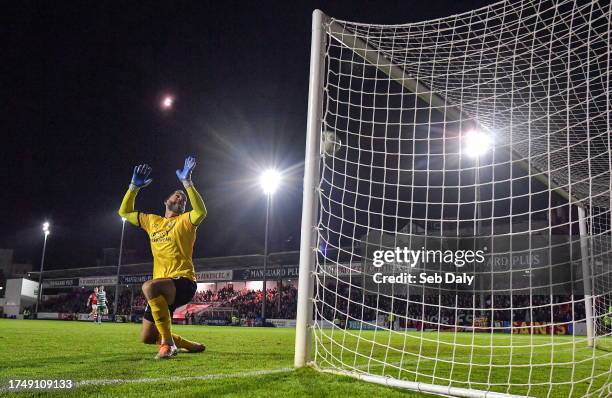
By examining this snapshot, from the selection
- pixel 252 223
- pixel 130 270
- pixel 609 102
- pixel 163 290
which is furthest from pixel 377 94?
pixel 252 223

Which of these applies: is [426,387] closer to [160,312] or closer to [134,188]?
[160,312]

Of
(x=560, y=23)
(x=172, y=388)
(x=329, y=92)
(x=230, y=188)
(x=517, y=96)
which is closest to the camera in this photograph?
(x=172, y=388)

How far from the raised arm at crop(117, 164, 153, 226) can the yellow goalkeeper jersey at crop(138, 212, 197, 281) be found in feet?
1.28

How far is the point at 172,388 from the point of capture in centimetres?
341

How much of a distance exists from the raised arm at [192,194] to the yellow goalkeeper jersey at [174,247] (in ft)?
0.41

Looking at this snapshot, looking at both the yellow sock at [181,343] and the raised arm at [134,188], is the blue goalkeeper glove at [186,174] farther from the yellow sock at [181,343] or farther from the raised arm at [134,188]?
the yellow sock at [181,343]

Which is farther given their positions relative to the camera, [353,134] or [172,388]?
[353,134]

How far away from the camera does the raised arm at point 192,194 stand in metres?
5.09

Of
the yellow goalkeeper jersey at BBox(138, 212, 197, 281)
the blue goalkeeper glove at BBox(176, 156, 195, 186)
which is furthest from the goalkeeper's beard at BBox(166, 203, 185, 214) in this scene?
the blue goalkeeper glove at BBox(176, 156, 195, 186)

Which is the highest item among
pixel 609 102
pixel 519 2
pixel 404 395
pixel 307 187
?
pixel 519 2

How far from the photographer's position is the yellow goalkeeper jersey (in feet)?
17.0

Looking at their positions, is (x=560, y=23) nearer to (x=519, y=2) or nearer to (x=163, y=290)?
(x=519, y=2)

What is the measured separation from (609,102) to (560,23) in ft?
3.22

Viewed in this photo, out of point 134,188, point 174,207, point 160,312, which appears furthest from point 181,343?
point 134,188
